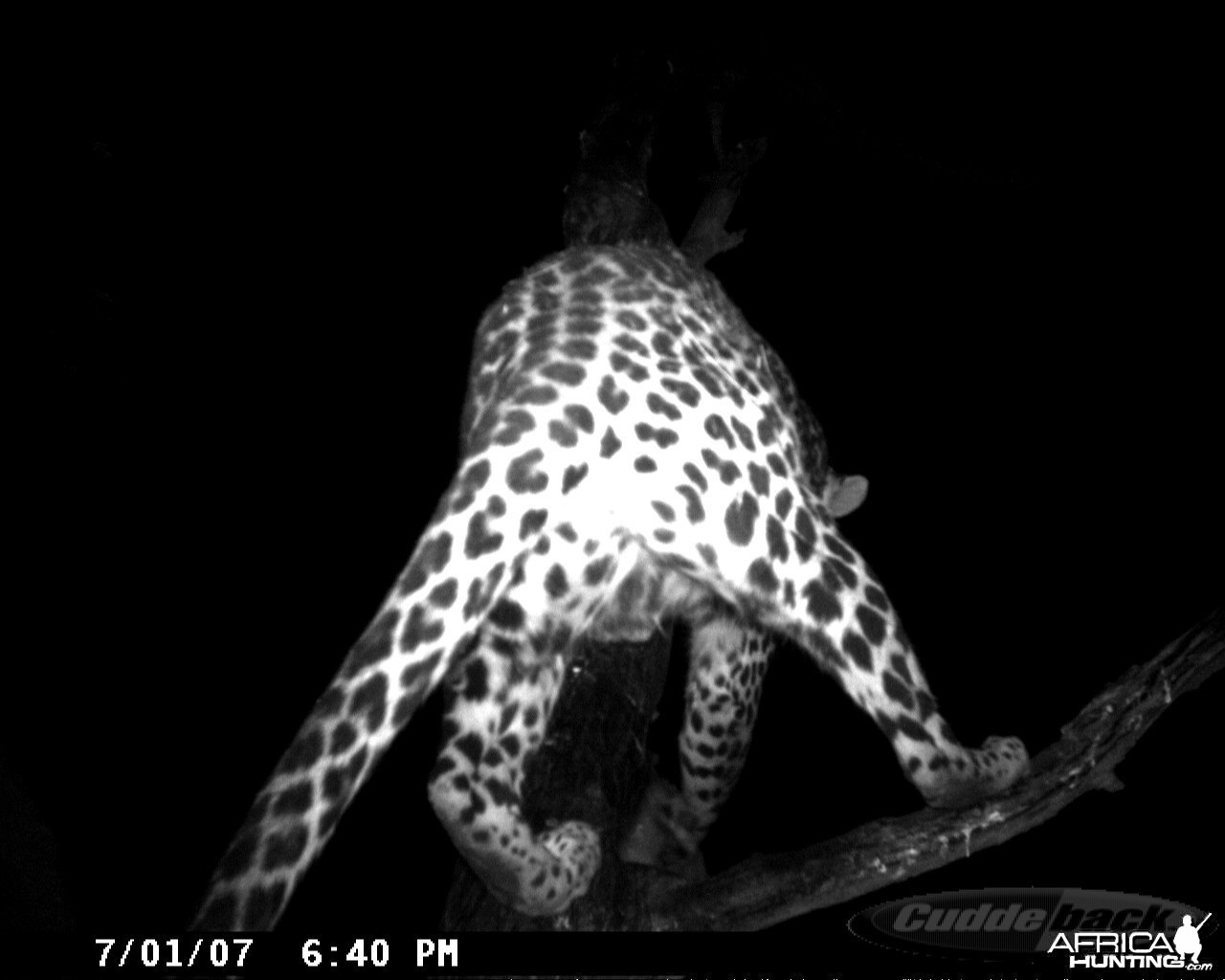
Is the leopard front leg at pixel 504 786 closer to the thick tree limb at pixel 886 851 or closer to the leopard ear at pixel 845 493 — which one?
the thick tree limb at pixel 886 851

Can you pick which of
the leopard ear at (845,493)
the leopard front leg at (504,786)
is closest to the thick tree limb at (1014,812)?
the leopard front leg at (504,786)

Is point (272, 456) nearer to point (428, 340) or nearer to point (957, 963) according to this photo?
point (428, 340)

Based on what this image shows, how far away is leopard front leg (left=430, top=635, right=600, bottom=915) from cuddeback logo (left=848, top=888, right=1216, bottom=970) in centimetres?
58

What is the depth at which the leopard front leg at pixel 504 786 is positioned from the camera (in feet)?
5.22

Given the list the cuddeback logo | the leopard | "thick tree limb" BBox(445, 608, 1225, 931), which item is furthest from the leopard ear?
the cuddeback logo

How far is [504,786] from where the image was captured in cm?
168

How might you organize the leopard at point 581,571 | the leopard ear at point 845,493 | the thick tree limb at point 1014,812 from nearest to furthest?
the leopard at point 581,571
the thick tree limb at point 1014,812
the leopard ear at point 845,493

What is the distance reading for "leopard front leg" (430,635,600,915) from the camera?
159 centimetres

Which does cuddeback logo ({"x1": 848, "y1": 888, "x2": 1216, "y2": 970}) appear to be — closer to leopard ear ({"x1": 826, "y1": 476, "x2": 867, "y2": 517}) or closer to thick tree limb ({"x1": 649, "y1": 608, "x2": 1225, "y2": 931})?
thick tree limb ({"x1": 649, "y1": 608, "x2": 1225, "y2": 931})

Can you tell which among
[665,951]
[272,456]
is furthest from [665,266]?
[665,951]

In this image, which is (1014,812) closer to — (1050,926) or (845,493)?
(1050,926)

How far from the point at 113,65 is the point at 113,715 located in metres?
1.63

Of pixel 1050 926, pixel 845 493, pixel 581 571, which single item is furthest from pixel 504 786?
pixel 845 493

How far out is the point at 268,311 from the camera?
258 centimetres
